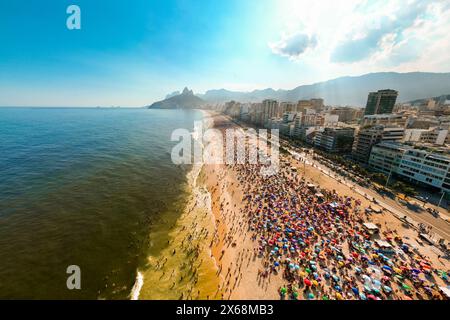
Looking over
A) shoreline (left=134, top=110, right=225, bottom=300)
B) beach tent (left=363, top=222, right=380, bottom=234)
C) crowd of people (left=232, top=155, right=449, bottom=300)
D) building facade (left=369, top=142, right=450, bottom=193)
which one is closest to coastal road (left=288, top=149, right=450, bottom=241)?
crowd of people (left=232, top=155, right=449, bottom=300)

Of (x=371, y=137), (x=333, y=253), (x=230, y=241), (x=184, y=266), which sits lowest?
(x=184, y=266)

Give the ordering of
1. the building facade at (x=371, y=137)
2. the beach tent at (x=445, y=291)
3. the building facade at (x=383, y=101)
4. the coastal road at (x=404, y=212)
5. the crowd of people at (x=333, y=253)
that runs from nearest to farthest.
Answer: the beach tent at (x=445, y=291), the crowd of people at (x=333, y=253), the coastal road at (x=404, y=212), the building facade at (x=371, y=137), the building facade at (x=383, y=101)

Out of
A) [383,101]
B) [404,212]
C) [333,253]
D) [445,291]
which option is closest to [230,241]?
[333,253]

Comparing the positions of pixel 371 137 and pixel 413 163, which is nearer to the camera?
pixel 413 163

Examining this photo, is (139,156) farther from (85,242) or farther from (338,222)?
(338,222)

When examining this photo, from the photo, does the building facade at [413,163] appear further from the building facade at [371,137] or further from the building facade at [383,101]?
the building facade at [383,101]

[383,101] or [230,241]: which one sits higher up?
[383,101]

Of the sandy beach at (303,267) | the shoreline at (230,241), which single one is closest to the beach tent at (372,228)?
the sandy beach at (303,267)

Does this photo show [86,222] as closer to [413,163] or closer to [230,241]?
[230,241]

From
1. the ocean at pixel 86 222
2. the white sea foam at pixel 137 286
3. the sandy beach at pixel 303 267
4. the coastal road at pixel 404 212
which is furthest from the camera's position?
the coastal road at pixel 404 212

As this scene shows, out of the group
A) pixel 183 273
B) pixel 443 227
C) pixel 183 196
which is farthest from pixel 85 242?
pixel 443 227

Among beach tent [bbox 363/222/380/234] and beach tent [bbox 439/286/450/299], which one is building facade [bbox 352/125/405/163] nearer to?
beach tent [bbox 363/222/380/234]
